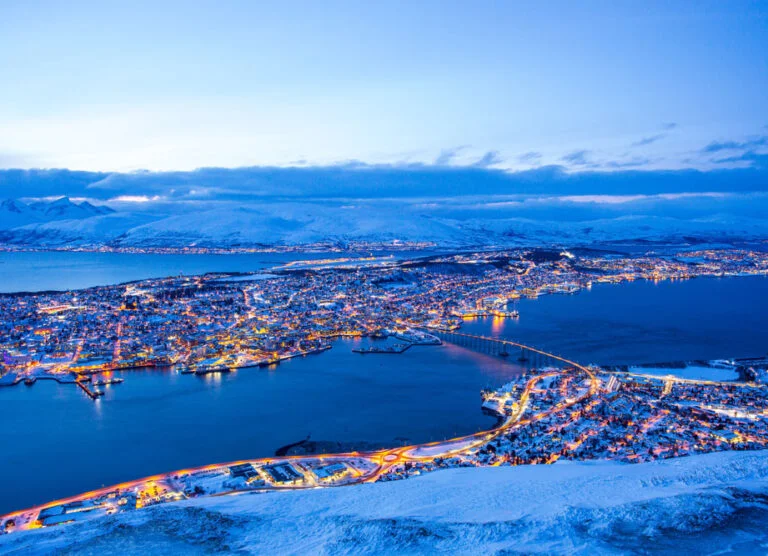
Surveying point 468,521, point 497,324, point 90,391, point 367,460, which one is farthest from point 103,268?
point 468,521

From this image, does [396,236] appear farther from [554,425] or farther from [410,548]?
[410,548]

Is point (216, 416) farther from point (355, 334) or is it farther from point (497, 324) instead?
point (497, 324)

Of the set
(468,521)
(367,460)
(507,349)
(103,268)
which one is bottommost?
(103,268)

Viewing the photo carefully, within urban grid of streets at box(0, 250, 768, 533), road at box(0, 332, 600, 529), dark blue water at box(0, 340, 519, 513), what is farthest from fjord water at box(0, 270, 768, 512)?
urban grid of streets at box(0, 250, 768, 533)

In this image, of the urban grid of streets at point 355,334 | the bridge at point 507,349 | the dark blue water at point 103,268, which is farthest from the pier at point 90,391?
the dark blue water at point 103,268

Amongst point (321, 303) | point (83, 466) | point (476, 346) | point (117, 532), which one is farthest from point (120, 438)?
point (321, 303)

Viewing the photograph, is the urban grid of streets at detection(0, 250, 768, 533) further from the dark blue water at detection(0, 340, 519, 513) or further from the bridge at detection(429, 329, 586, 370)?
the dark blue water at detection(0, 340, 519, 513)
